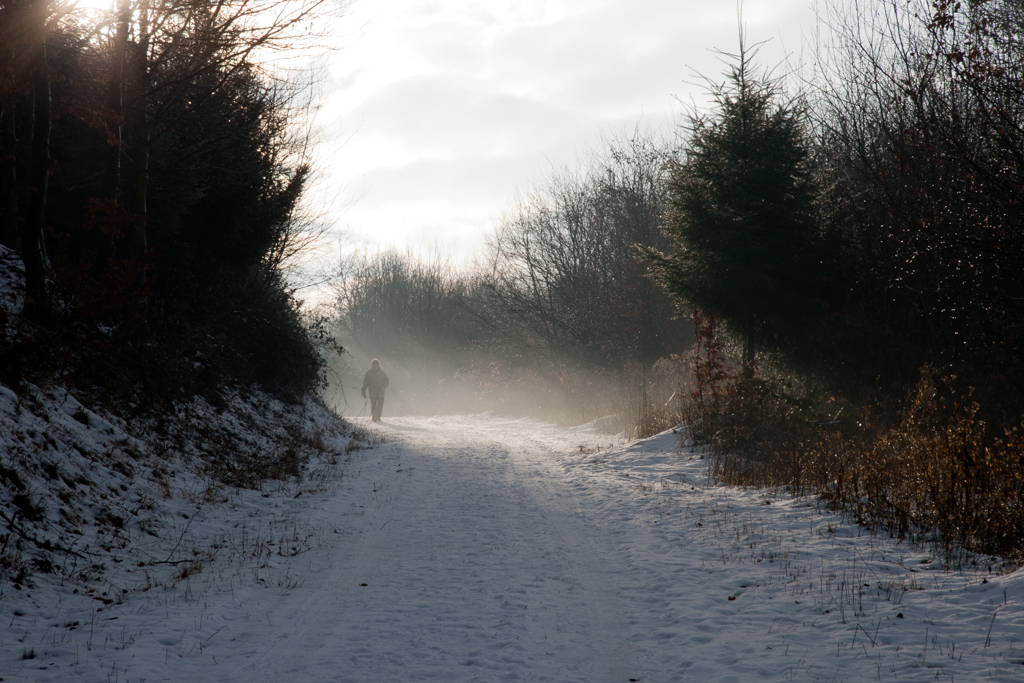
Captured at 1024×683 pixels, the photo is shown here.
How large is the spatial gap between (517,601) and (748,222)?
1132 centimetres

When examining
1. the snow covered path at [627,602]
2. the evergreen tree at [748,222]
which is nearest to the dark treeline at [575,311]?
the evergreen tree at [748,222]

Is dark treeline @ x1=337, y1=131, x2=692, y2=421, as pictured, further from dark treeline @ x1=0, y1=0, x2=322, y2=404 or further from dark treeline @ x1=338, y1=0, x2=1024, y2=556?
dark treeline @ x1=0, y1=0, x2=322, y2=404

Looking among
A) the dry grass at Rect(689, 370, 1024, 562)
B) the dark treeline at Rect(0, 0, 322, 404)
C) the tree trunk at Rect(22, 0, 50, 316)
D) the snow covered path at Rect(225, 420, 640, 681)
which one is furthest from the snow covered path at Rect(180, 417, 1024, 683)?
the tree trunk at Rect(22, 0, 50, 316)

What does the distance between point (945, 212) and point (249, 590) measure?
12007mm

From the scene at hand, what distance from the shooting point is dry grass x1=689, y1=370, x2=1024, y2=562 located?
5.97 m

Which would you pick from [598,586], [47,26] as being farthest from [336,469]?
[47,26]

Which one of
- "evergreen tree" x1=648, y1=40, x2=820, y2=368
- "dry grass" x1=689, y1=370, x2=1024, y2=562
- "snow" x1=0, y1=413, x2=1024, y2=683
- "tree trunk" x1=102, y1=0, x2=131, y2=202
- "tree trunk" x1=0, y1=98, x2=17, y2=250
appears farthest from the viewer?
"evergreen tree" x1=648, y1=40, x2=820, y2=368

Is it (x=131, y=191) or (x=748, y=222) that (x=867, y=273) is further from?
(x=131, y=191)

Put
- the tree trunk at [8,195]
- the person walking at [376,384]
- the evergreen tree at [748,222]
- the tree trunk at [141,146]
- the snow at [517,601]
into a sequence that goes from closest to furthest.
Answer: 1. the snow at [517,601]
2. the tree trunk at [8,195]
3. the tree trunk at [141,146]
4. the evergreen tree at [748,222]
5. the person walking at [376,384]

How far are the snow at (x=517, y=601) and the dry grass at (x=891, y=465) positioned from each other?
428 millimetres

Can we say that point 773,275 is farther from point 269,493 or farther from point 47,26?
point 47,26

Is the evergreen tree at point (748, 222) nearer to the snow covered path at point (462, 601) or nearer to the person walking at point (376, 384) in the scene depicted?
the snow covered path at point (462, 601)

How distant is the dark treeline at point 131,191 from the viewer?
893cm

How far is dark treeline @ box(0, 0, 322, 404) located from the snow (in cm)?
232
